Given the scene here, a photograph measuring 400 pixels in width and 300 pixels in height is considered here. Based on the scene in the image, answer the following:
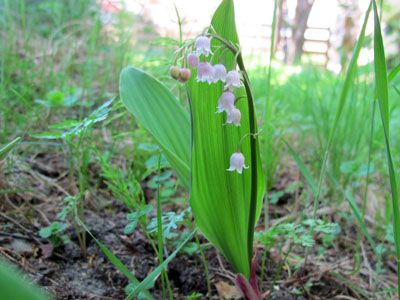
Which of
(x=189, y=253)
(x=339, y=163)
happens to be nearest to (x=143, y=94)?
(x=189, y=253)

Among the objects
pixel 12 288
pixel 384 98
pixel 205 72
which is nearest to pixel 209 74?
pixel 205 72

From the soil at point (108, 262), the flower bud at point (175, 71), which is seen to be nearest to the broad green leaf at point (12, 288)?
the flower bud at point (175, 71)

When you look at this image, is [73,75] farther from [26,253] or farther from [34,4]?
[26,253]

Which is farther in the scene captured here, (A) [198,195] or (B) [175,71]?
(A) [198,195]

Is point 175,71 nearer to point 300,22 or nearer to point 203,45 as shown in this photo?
point 203,45

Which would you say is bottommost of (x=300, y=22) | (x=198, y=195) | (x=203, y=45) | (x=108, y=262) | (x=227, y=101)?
(x=108, y=262)

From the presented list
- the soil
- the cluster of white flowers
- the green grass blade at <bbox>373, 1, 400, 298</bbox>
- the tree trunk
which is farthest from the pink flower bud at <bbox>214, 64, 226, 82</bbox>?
the tree trunk

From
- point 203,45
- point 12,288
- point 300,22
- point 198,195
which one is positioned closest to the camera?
point 12,288
